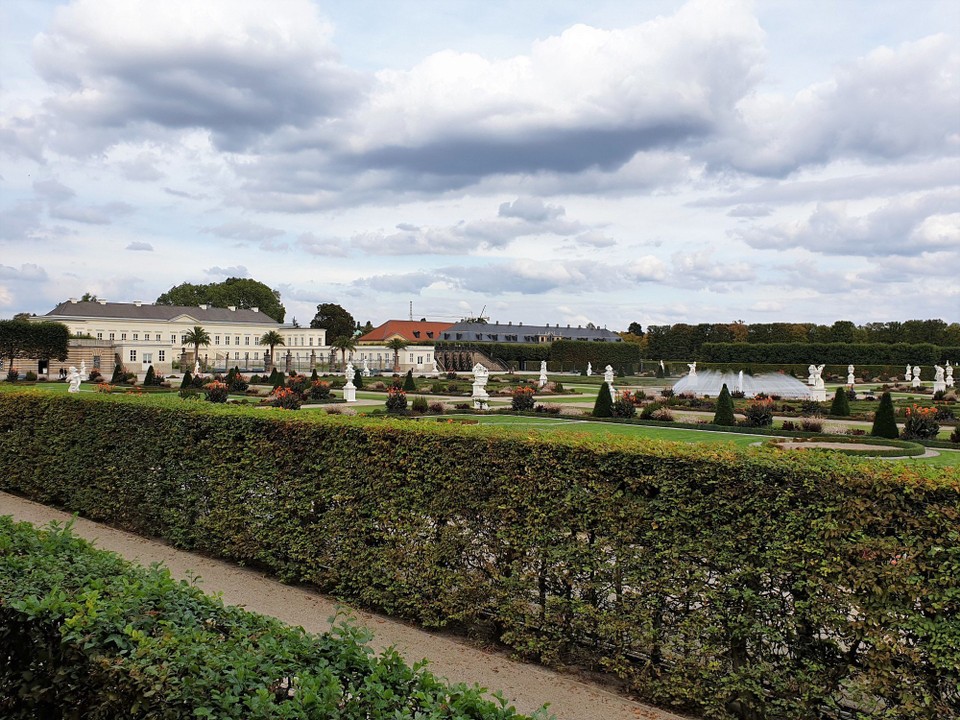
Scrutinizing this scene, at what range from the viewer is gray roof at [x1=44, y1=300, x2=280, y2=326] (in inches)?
3223

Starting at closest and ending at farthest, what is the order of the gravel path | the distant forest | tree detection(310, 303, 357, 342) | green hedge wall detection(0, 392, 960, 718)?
green hedge wall detection(0, 392, 960, 718) → the gravel path → the distant forest → tree detection(310, 303, 357, 342)

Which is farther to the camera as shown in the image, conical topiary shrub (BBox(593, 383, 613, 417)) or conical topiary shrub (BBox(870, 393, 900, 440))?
conical topiary shrub (BBox(593, 383, 613, 417))

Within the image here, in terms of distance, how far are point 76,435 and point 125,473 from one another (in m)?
1.70

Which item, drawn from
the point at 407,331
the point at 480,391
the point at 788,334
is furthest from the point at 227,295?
the point at 480,391

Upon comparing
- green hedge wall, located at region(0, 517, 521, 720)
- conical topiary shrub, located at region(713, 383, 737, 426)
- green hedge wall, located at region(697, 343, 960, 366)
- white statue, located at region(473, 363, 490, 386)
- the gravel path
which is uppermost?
green hedge wall, located at region(697, 343, 960, 366)

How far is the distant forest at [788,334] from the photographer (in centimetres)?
8125

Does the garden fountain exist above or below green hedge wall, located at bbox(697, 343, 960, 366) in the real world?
below

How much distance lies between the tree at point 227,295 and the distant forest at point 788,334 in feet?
191

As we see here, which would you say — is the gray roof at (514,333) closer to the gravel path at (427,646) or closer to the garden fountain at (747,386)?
the garden fountain at (747,386)

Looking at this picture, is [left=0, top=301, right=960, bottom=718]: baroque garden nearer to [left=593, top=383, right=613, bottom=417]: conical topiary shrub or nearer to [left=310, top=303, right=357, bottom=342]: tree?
[left=593, top=383, right=613, bottom=417]: conical topiary shrub

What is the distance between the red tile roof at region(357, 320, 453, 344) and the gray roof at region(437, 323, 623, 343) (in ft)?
7.90

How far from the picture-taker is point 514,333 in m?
106

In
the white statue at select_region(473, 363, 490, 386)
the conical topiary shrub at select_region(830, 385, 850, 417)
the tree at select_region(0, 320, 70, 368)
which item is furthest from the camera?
the tree at select_region(0, 320, 70, 368)

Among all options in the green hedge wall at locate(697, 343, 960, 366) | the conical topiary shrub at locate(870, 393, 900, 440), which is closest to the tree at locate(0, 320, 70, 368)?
the conical topiary shrub at locate(870, 393, 900, 440)
